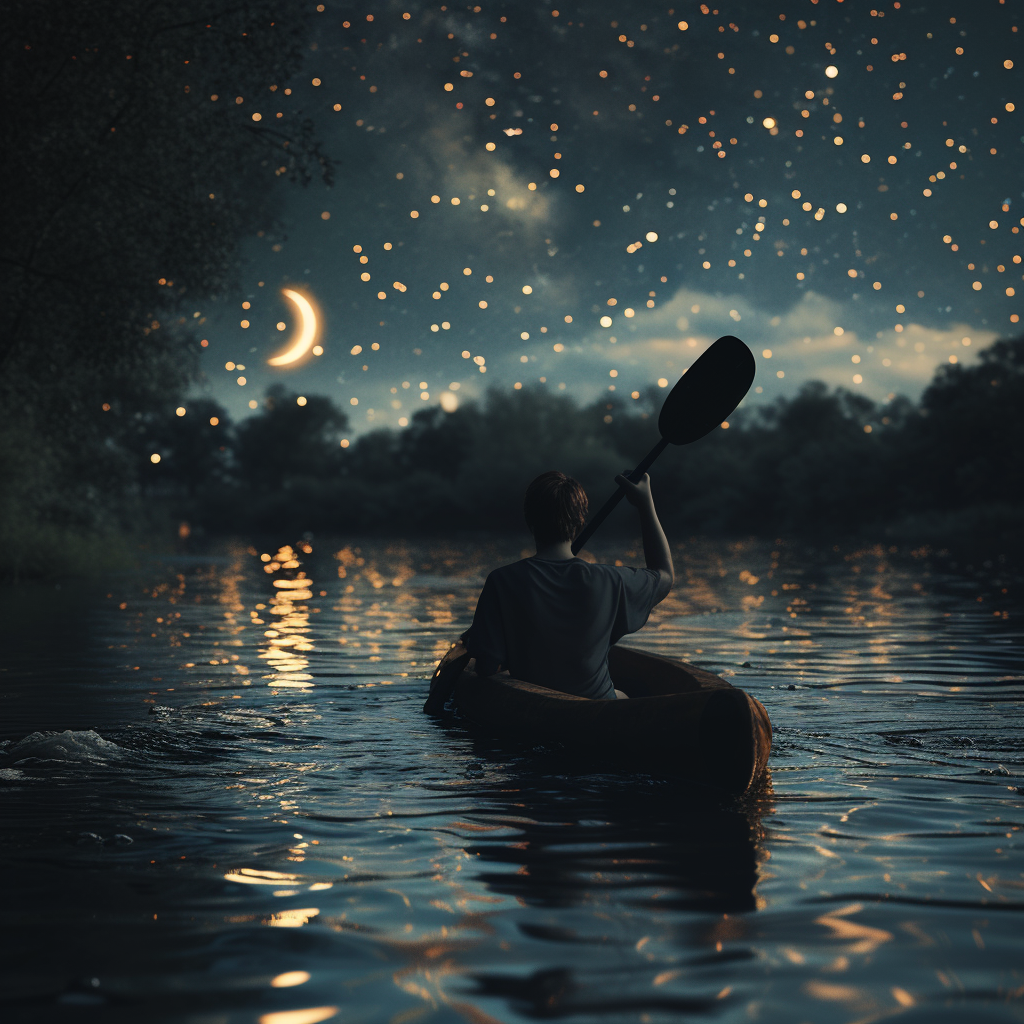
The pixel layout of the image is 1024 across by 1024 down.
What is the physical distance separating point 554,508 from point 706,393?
2011 mm

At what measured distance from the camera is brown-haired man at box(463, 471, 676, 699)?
5914 millimetres

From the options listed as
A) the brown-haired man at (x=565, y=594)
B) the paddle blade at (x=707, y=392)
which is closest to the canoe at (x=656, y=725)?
the brown-haired man at (x=565, y=594)

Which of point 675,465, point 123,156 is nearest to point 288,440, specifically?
point 675,465

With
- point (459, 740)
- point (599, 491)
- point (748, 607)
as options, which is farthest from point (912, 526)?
point (459, 740)

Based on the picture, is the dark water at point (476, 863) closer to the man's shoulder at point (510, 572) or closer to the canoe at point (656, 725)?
the canoe at point (656, 725)

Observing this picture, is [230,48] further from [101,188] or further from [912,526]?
[912,526]

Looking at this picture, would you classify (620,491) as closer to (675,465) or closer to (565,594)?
(565,594)

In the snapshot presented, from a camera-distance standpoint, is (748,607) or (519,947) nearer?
(519,947)

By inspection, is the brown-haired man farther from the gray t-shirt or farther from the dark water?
the dark water

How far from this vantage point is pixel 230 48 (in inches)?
612

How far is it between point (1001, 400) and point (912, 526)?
710cm

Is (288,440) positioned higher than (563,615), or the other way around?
(288,440)

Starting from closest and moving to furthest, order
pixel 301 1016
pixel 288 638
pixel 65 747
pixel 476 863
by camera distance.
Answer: pixel 301 1016 → pixel 476 863 → pixel 65 747 → pixel 288 638

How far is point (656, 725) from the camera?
5.50 meters
